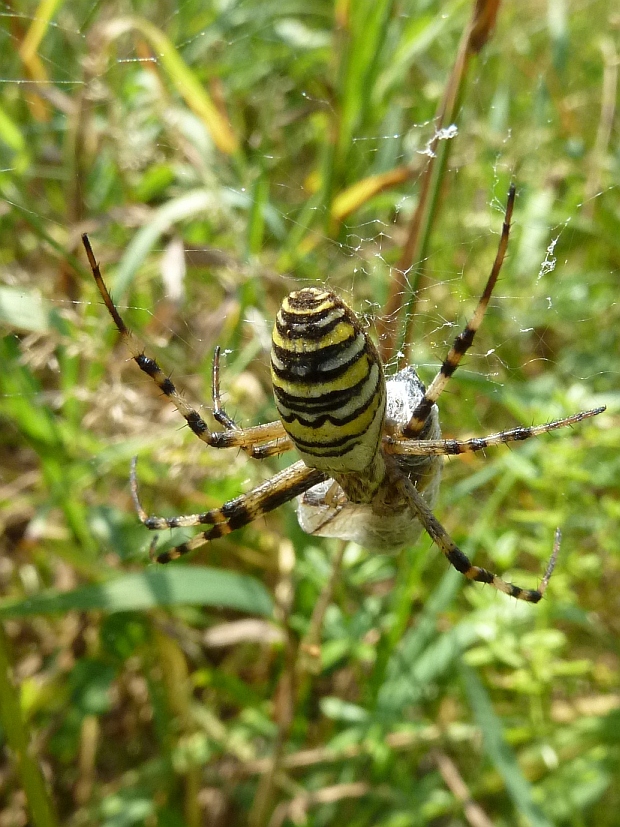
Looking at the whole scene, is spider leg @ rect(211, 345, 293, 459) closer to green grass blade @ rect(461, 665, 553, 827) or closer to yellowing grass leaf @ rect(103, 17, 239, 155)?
green grass blade @ rect(461, 665, 553, 827)

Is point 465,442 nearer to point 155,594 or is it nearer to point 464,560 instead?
point 464,560

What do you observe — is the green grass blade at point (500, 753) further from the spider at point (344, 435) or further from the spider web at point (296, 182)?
the spider web at point (296, 182)

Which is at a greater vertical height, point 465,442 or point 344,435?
point 344,435

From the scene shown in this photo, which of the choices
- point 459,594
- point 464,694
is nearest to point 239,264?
point 459,594

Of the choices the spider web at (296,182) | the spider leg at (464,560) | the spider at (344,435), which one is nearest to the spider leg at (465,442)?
the spider at (344,435)

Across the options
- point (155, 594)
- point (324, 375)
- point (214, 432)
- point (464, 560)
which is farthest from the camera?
point (155, 594)

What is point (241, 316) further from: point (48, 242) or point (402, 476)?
point (402, 476)

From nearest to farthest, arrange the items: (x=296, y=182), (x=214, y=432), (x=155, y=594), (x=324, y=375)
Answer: (x=324, y=375)
(x=214, y=432)
(x=155, y=594)
(x=296, y=182)

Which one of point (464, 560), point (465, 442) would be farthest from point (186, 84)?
point (464, 560)
